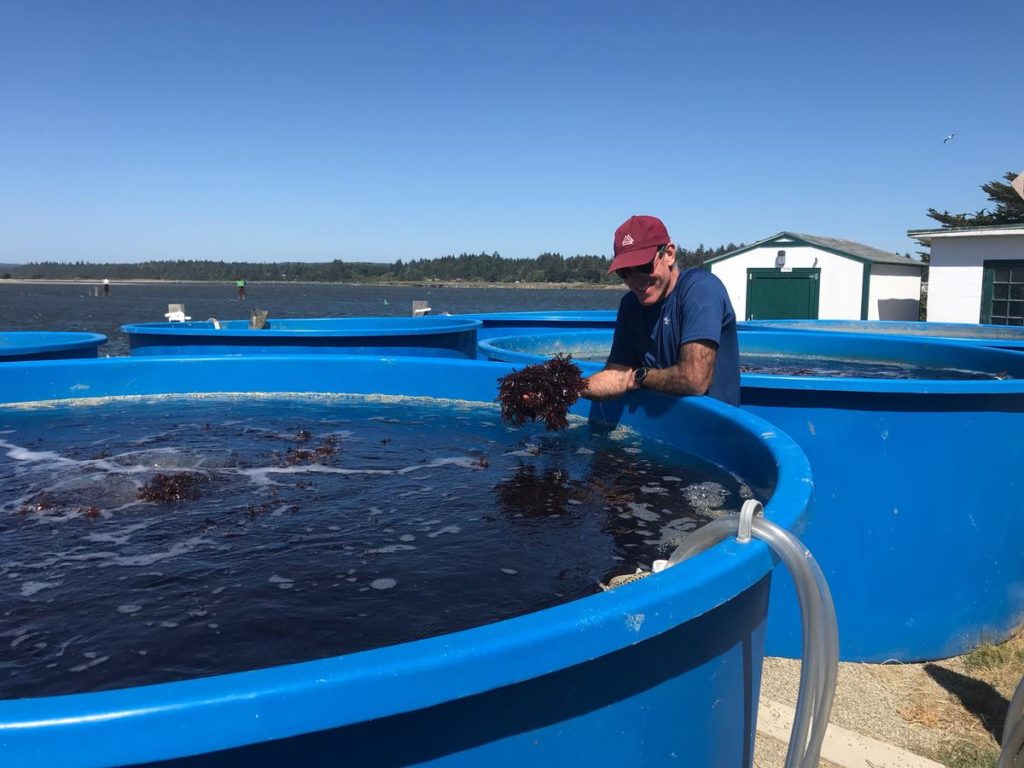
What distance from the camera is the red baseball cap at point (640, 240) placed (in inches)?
147

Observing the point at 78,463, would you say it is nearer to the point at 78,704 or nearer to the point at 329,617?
the point at 329,617

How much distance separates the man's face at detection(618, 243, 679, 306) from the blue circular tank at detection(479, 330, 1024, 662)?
2.49ft

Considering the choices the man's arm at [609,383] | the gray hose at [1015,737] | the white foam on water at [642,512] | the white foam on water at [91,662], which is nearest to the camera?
the white foam on water at [91,662]

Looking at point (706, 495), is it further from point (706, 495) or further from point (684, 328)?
point (684, 328)

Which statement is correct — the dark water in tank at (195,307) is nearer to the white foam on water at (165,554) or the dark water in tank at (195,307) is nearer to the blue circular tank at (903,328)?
the blue circular tank at (903,328)

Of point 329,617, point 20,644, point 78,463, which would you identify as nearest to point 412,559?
point 329,617

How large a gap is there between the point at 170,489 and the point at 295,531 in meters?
0.90

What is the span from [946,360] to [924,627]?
483 centimetres

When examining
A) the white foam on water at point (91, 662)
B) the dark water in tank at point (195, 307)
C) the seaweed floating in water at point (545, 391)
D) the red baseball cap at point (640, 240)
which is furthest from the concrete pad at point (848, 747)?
the dark water in tank at point (195, 307)

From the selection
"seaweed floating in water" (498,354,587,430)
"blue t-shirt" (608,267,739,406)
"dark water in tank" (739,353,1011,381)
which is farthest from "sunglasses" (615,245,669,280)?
"dark water in tank" (739,353,1011,381)

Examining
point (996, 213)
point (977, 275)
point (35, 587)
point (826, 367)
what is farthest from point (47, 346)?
point (996, 213)

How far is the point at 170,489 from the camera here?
145 inches

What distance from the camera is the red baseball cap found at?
3729mm

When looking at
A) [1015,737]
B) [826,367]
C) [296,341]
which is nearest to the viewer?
[1015,737]
